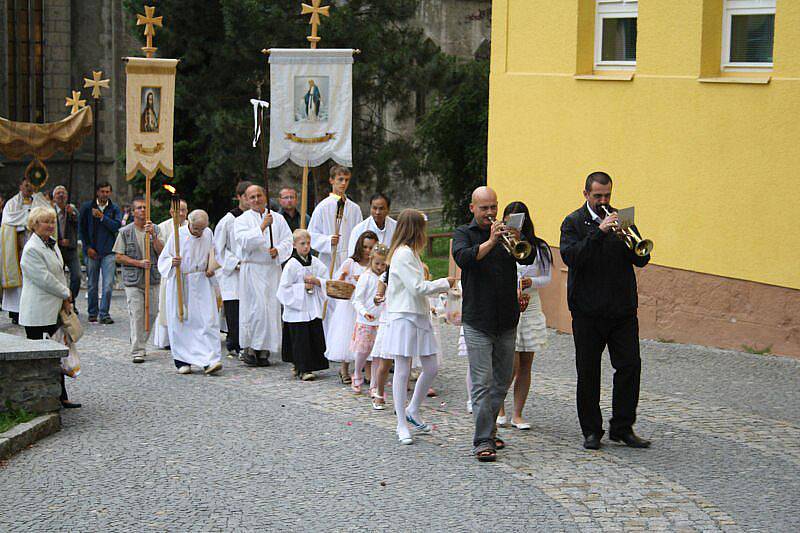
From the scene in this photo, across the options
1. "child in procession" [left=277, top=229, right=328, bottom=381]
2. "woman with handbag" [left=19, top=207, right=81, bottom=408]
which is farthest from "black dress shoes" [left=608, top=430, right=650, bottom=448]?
"woman with handbag" [left=19, top=207, right=81, bottom=408]

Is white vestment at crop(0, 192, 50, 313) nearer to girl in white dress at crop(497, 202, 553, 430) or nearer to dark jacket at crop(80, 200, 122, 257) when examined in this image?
dark jacket at crop(80, 200, 122, 257)

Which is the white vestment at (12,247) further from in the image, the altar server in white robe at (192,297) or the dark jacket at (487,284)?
the dark jacket at (487,284)

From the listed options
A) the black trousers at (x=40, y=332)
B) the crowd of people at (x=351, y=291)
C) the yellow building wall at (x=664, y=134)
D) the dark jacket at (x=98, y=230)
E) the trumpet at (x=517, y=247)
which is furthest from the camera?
the dark jacket at (x=98, y=230)

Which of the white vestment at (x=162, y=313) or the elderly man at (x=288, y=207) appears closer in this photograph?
the white vestment at (x=162, y=313)

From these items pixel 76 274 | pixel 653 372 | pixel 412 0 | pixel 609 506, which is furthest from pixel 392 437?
pixel 412 0

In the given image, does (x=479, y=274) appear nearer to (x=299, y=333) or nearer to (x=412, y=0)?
(x=299, y=333)

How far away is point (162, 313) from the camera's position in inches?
510

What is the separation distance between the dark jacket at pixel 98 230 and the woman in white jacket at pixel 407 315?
8.75m

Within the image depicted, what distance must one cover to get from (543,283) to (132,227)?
240 inches

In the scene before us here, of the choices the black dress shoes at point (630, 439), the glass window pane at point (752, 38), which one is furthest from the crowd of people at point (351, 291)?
the glass window pane at point (752, 38)

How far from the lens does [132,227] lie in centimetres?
1347

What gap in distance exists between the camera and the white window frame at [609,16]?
1388 centimetres

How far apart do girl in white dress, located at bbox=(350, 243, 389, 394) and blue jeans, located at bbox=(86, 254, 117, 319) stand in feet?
20.5

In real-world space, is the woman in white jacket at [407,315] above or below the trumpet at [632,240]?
below
